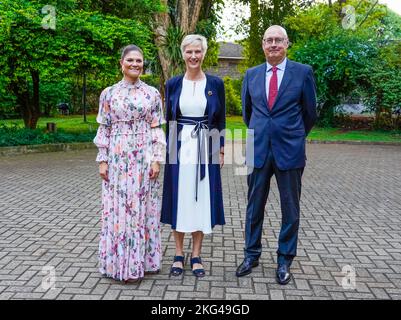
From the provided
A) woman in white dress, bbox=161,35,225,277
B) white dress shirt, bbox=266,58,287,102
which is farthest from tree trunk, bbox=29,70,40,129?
white dress shirt, bbox=266,58,287,102

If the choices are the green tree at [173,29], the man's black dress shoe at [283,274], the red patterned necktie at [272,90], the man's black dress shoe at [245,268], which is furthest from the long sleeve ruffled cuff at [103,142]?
the green tree at [173,29]

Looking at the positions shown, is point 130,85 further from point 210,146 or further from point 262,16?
point 262,16

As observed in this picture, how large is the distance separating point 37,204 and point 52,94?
14.5 metres

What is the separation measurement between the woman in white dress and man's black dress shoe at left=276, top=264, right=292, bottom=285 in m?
0.65

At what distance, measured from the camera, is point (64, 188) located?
7.89 m

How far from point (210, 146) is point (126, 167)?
2.50 ft

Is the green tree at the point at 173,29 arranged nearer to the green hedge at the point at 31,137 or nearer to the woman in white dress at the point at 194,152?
the green hedge at the point at 31,137

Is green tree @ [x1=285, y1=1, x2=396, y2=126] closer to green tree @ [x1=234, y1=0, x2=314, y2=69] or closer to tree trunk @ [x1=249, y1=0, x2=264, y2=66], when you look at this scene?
green tree @ [x1=234, y1=0, x2=314, y2=69]

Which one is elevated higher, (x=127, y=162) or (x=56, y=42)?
(x=56, y=42)

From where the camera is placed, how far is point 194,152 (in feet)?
12.9

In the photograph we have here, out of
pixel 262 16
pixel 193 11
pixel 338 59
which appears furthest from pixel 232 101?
pixel 338 59

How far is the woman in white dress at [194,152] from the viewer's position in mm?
3869
